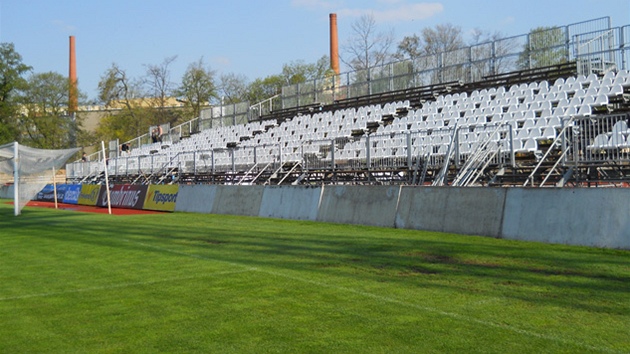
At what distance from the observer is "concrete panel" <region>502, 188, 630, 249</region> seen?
36.9 feet

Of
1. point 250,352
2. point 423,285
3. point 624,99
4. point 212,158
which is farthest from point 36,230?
point 624,99

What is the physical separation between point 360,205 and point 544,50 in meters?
16.2

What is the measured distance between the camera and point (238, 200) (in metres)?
23.2

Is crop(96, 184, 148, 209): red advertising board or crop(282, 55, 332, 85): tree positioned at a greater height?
crop(282, 55, 332, 85): tree

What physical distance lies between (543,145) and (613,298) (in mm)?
13485

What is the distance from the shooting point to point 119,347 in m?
6.23

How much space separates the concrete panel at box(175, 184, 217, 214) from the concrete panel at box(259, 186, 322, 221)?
3.58 metres

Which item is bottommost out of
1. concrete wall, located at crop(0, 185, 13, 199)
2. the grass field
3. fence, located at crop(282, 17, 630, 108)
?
the grass field

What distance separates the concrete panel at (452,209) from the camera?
44.8ft

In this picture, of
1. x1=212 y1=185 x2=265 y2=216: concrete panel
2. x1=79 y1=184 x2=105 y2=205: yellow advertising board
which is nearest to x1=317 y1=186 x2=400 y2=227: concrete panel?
x1=212 y1=185 x2=265 y2=216: concrete panel

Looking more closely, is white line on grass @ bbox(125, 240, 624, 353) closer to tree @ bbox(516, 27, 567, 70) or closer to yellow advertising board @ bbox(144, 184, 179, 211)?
yellow advertising board @ bbox(144, 184, 179, 211)

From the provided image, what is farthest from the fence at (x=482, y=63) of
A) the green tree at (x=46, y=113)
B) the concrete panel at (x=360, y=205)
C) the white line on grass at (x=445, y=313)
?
the green tree at (x=46, y=113)

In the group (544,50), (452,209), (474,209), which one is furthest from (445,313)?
(544,50)

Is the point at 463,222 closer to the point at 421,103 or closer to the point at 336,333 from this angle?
the point at 336,333
